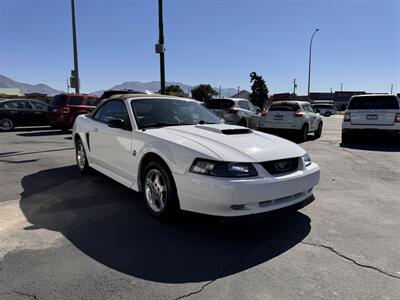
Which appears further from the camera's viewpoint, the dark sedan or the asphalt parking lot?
the dark sedan

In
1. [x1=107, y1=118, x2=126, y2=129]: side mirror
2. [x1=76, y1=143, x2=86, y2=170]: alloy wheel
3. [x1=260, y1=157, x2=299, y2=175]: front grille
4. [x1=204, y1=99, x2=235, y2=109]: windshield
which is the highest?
[x1=204, y1=99, x2=235, y2=109]: windshield

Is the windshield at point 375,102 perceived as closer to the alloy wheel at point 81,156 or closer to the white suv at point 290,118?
the white suv at point 290,118

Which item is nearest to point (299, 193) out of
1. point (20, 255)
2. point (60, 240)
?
point (60, 240)

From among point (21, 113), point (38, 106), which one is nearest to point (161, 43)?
point (38, 106)

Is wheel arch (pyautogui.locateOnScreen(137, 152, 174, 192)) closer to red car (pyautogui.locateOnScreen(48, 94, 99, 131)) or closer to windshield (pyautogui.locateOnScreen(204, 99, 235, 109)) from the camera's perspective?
windshield (pyautogui.locateOnScreen(204, 99, 235, 109))

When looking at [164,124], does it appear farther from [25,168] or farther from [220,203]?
[25,168]

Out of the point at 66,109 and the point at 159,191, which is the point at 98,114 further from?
the point at 66,109

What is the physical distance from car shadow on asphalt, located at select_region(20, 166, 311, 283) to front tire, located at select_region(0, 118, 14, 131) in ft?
37.4

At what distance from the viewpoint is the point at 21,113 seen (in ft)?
50.9

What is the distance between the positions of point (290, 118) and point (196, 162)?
32.4 feet

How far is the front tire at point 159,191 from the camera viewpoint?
3.97 meters

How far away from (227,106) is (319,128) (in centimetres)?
433

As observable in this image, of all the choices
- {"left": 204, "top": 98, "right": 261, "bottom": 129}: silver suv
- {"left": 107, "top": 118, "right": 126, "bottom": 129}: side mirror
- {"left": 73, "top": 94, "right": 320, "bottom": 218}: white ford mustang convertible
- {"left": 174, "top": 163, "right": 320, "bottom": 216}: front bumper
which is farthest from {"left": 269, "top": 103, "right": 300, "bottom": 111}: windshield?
{"left": 174, "top": 163, "right": 320, "bottom": 216}: front bumper

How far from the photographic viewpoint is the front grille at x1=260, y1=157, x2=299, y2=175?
12.2 feet
